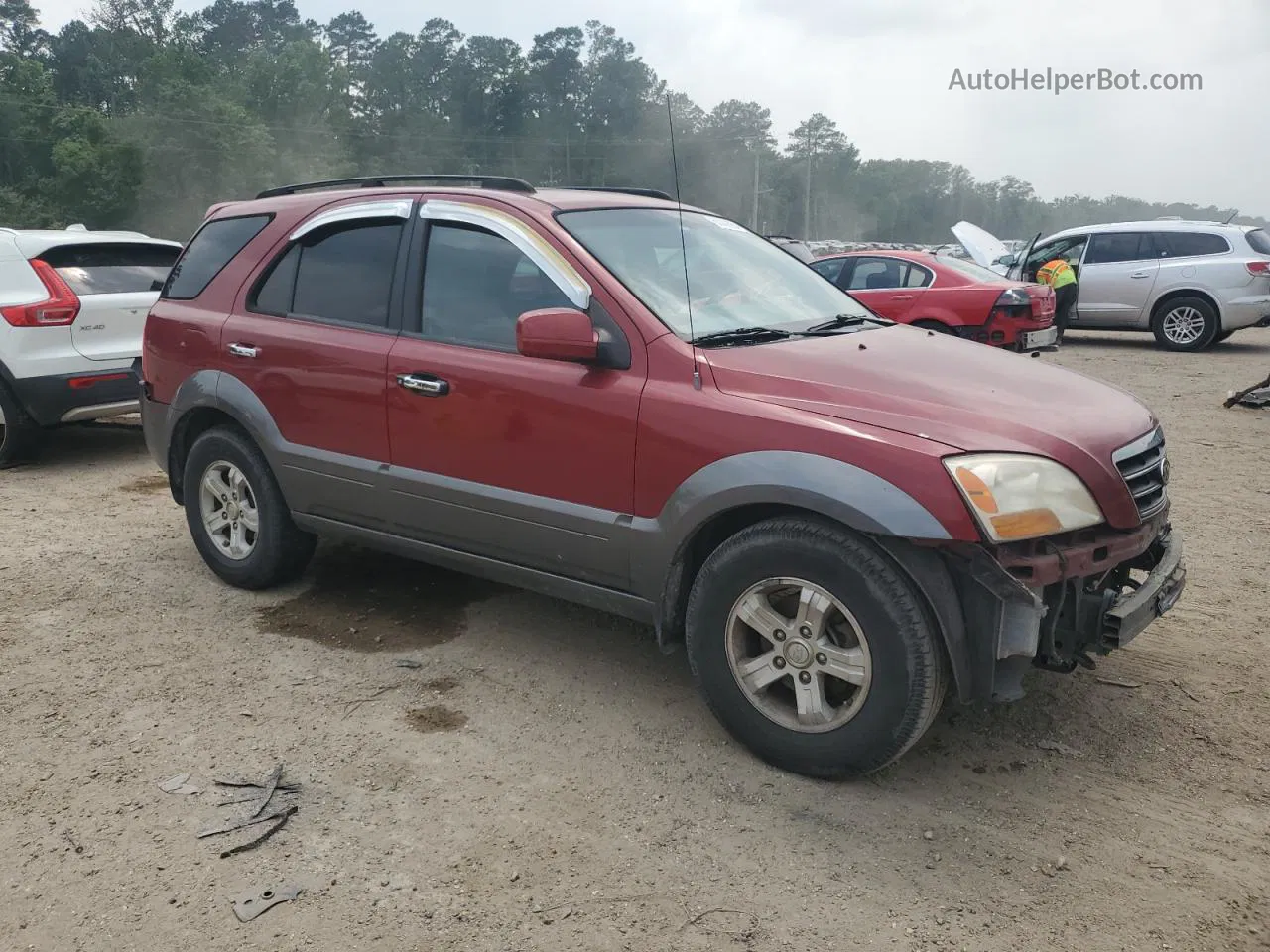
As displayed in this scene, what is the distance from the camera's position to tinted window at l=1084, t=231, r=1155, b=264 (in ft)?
44.8

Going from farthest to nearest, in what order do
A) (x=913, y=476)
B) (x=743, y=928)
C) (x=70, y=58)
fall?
(x=70, y=58) < (x=913, y=476) < (x=743, y=928)

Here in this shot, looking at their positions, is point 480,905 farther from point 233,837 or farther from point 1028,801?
point 1028,801

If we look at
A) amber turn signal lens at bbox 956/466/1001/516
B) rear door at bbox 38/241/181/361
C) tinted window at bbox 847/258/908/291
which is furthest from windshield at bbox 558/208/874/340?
tinted window at bbox 847/258/908/291

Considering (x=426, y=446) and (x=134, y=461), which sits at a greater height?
(x=426, y=446)

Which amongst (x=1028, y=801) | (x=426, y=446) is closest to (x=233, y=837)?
(x=426, y=446)

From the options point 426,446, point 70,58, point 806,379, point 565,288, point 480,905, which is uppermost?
point 70,58

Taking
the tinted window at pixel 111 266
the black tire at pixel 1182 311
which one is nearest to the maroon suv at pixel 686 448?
the tinted window at pixel 111 266

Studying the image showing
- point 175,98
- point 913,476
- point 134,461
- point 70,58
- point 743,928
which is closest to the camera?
point 743,928

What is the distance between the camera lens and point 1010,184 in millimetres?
95125

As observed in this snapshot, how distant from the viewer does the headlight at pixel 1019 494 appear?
9.16ft

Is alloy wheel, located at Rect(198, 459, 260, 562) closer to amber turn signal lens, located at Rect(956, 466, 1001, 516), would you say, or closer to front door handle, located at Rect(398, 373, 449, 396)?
front door handle, located at Rect(398, 373, 449, 396)

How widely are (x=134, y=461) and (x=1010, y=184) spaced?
99.0 metres

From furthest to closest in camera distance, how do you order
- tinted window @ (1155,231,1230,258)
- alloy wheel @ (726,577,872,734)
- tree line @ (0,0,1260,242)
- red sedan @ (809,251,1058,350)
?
tree line @ (0,0,1260,242) < tinted window @ (1155,231,1230,258) < red sedan @ (809,251,1058,350) < alloy wheel @ (726,577,872,734)

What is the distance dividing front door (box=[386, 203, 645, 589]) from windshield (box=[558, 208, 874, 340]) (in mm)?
207
